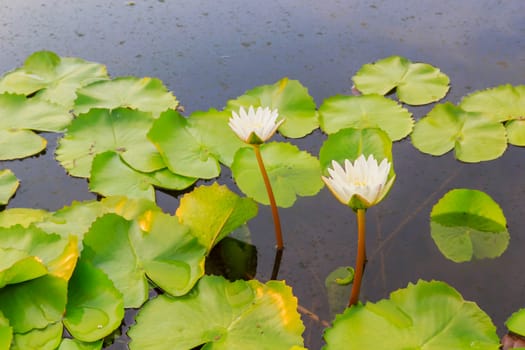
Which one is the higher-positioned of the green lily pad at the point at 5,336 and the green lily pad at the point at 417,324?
the green lily pad at the point at 417,324

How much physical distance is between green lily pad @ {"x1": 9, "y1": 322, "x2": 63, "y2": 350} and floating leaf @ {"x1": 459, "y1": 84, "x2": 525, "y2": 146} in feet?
5.20

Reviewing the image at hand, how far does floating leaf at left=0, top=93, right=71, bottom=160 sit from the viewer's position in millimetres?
1987

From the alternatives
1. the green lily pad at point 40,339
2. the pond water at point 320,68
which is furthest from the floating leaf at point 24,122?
the green lily pad at point 40,339

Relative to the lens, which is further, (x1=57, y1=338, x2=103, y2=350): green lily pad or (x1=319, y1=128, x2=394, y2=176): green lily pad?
(x1=319, y1=128, x2=394, y2=176): green lily pad

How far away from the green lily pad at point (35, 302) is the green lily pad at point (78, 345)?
0.06 m

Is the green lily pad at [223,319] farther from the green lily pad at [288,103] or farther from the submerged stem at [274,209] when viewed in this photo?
the green lily pad at [288,103]

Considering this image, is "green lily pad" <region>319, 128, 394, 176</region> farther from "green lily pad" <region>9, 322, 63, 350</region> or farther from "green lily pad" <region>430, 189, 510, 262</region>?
"green lily pad" <region>9, 322, 63, 350</region>

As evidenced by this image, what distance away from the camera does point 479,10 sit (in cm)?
268

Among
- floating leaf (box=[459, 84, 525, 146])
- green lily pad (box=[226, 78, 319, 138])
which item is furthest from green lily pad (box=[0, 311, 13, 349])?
floating leaf (box=[459, 84, 525, 146])

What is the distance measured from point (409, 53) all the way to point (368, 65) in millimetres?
272

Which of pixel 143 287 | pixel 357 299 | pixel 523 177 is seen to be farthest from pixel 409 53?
pixel 143 287

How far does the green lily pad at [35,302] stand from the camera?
52.2 inches

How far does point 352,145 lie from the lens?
1706 mm

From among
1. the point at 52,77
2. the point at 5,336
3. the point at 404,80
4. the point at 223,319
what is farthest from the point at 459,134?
the point at 52,77
